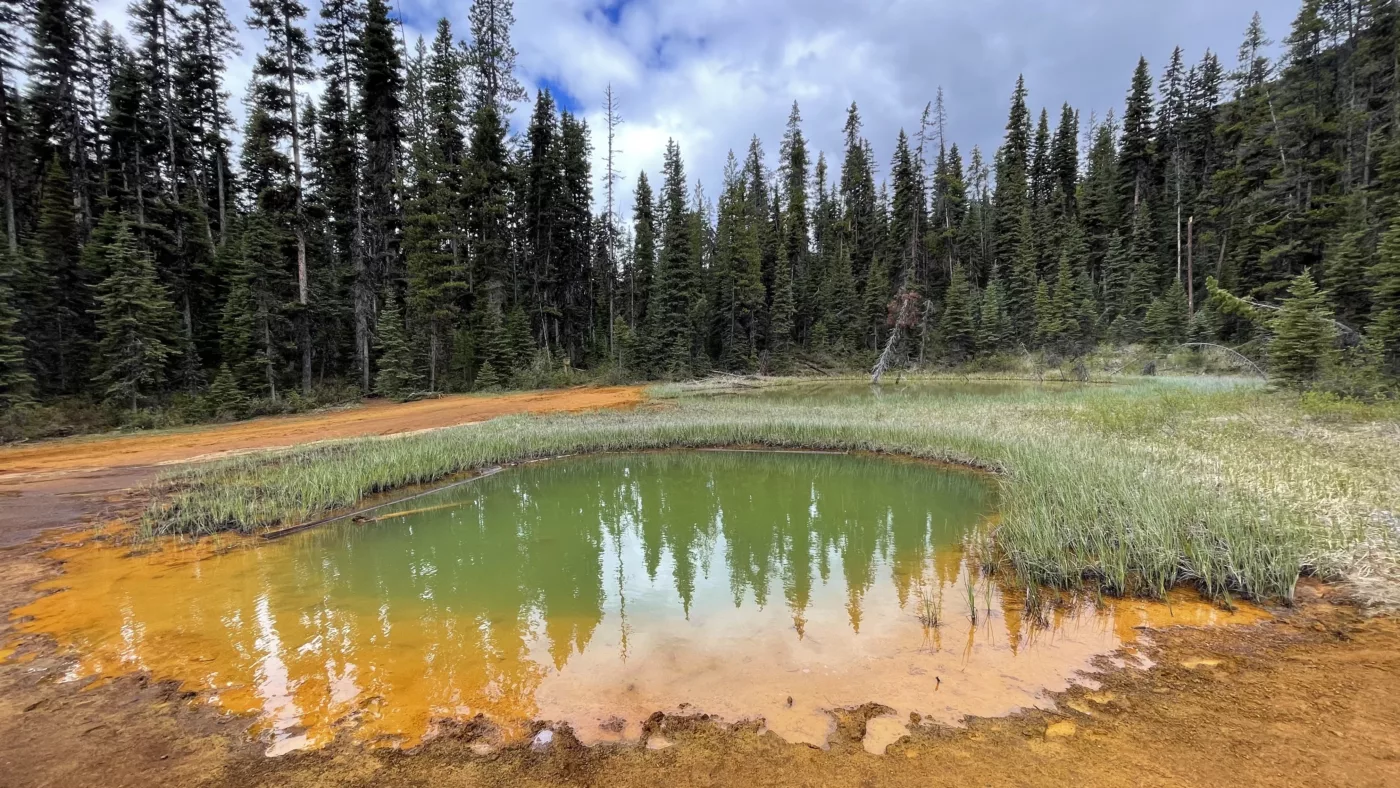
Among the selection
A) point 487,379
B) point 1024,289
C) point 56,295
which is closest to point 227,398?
point 56,295

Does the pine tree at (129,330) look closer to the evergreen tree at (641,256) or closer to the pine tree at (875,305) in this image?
the evergreen tree at (641,256)

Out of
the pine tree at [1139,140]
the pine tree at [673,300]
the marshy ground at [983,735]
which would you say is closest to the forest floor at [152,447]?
the marshy ground at [983,735]

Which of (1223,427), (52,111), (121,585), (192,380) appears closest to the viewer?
(121,585)

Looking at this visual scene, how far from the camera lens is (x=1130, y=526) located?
5988mm

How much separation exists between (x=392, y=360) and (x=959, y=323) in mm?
36999

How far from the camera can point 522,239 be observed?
37.1 metres

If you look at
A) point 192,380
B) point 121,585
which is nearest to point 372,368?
point 192,380

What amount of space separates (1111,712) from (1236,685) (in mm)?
928

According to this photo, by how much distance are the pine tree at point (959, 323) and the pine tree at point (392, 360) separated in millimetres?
35627

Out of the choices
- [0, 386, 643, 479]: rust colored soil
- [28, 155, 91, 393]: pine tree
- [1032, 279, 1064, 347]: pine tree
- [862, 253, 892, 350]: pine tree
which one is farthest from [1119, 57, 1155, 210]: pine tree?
[28, 155, 91, 393]: pine tree

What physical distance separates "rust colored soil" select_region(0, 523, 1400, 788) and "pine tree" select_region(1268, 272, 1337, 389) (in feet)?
44.8

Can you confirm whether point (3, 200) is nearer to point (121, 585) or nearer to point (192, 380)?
point (192, 380)

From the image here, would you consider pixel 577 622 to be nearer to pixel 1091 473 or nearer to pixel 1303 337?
pixel 1091 473

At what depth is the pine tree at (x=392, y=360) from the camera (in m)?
24.1
